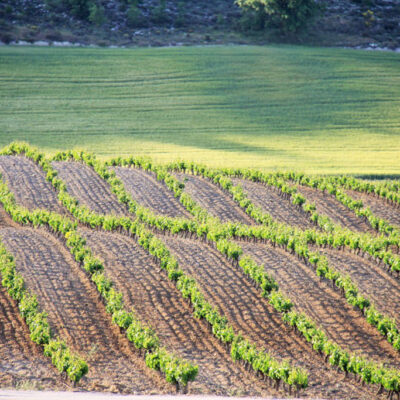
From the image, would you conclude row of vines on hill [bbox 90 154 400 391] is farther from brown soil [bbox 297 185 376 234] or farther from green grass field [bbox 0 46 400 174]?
green grass field [bbox 0 46 400 174]

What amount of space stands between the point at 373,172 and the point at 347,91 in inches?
589

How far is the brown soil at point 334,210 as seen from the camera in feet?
52.2

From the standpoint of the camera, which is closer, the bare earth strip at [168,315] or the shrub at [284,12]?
the bare earth strip at [168,315]

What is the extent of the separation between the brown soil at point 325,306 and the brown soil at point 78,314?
3.45 meters

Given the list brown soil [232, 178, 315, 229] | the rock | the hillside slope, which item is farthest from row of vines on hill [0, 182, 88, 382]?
the hillside slope

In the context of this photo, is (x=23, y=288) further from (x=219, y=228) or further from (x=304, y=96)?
(x=304, y=96)

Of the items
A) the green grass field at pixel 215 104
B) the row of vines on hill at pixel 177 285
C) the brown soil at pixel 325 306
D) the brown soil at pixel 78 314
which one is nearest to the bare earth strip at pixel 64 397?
the brown soil at pixel 78 314

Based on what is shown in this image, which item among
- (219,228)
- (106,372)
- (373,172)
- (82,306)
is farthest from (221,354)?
(373,172)

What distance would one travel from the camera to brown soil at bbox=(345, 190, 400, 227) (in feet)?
53.8

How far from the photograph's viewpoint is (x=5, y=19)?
3981 centimetres

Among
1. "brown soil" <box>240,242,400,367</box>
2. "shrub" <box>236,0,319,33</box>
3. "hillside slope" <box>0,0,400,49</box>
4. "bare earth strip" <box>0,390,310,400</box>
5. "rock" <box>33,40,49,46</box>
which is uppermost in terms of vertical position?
"shrub" <box>236,0,319,33</box>

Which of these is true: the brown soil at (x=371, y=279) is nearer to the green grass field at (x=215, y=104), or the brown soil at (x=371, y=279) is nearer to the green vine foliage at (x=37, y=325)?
the green vine foliage at (x=37, y=325)

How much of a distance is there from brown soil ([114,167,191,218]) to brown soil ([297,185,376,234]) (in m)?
4.14

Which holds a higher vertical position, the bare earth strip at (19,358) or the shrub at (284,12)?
the shrub at (284,12)
